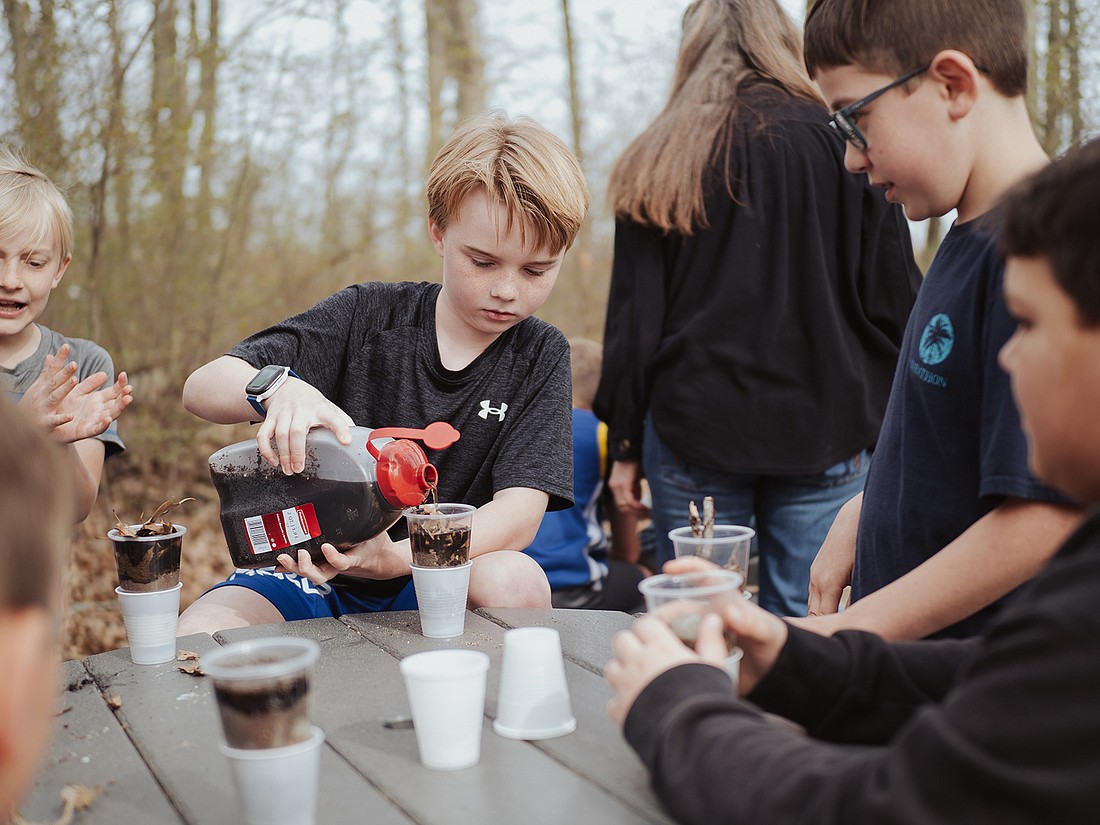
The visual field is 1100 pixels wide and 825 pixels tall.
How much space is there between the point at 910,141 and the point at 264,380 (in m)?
1.39

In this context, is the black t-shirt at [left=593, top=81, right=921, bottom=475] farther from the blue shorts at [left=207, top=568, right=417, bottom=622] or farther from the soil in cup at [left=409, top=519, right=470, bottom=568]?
the soil in cup at [left=409, top=519, right=470, bottom=568]

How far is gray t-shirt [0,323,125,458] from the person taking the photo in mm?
3035

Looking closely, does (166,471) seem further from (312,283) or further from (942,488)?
(942,488)

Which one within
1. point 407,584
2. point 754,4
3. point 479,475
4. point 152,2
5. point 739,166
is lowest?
point 407,584

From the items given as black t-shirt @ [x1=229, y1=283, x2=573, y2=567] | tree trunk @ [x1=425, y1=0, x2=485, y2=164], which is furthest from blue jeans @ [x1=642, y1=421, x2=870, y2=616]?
tree trunk @ [x1=425, y1=0, x2=485, y2=164]

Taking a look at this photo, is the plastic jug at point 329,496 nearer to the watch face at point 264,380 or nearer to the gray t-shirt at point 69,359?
the watch face at point 264,380

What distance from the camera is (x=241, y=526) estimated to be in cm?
219

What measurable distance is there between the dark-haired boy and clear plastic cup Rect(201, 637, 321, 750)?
1.28 ft

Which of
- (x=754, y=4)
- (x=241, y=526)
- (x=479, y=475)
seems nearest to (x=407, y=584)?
(x=479, y=475)

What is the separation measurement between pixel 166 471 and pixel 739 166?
4.39m

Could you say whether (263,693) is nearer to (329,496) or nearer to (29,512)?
(29,512)

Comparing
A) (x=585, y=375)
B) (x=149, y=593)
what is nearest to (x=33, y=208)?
(x=149, y=593)

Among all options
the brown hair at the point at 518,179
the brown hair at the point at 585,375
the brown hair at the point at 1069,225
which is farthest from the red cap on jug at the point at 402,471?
the brown hair at the point at 585,375

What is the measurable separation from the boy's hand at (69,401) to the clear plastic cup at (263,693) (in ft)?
4.84
